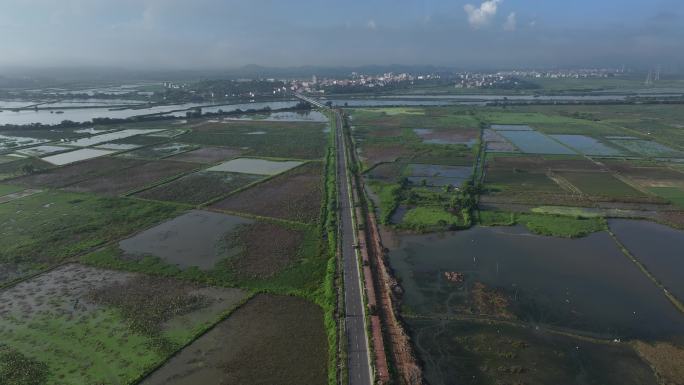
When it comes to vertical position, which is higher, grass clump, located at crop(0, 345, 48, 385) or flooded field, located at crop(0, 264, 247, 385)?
flooded field, located at crop(0, 264, 247, 385)

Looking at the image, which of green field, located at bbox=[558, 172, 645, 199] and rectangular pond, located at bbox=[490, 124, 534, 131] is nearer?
green field, located at bbox=[558, 172, 645, 199]

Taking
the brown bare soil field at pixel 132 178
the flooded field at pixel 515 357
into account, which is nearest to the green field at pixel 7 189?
the brown bare soil field at pixel 132 178

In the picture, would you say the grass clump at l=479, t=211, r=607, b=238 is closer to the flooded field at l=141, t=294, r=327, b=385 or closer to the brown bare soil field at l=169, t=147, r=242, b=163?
the flooded field at l=141, t=294, r=327, b=385

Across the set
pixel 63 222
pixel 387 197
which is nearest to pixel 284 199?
pixel 387 197

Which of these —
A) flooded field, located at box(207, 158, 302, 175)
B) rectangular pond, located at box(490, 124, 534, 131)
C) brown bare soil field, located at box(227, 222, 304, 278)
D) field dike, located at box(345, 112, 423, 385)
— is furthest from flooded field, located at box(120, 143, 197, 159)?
rectangular pond, located at box(490, 124, 534, 131)

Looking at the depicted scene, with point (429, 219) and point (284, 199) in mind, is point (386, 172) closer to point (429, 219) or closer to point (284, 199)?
point (284, 199)

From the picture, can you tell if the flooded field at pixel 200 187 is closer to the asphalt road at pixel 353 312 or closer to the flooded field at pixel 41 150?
the asphalt road at pixel 353 312
